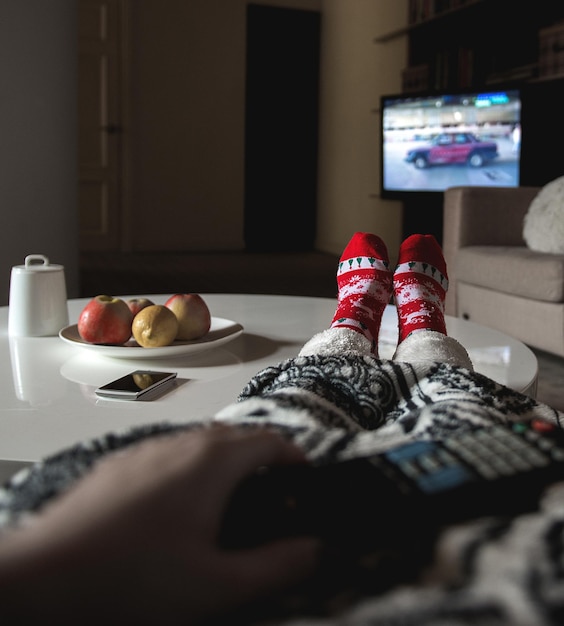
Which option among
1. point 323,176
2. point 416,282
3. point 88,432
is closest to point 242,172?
point 323,176

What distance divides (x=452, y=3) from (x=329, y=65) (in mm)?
2188

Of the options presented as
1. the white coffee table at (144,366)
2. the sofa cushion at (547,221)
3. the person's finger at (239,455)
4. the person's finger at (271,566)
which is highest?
the sofa cushion at (547,221)

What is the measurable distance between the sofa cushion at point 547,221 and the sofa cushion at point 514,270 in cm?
5

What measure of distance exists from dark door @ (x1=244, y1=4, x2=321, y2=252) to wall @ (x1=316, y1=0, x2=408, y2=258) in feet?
0.39

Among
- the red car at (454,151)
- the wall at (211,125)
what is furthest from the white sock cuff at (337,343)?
the wall at (211,125)

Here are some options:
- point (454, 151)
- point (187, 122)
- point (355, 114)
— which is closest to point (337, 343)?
point (454, 151)

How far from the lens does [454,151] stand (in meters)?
4.66

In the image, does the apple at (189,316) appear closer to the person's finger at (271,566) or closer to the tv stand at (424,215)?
the person's finger at (271,566)

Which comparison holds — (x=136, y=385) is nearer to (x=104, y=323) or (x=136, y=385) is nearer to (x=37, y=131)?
(x=104, y=323)

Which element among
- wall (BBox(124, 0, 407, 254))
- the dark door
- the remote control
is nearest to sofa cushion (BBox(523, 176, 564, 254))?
the remote control

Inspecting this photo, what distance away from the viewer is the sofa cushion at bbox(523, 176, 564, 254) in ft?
9.29

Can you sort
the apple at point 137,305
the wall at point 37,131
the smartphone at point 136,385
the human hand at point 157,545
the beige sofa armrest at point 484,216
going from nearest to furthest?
the human hand at point 157,545
the smartphone at point 136,385
the apple at point 137,305
the beige sofa armrest at point 484,216
the wall at point 37,131

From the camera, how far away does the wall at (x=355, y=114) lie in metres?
5.73

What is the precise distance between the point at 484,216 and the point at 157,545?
9.97ft
